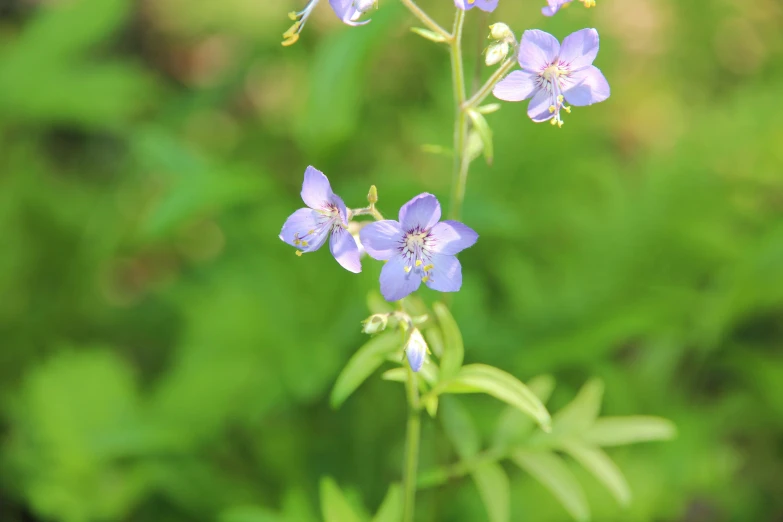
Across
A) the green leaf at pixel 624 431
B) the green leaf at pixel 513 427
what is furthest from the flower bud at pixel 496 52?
the green leaf at pixel 624 431

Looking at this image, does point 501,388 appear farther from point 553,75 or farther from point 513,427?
point 553,75

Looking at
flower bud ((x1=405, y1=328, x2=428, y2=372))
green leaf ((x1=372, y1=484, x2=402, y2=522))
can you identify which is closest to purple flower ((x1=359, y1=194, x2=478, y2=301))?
flower bud ((x1=405, y1=328, x2=428, y2=372))

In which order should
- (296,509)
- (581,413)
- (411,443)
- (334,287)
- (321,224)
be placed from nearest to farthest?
(321,224) < (411,443) < (581,413) < (296,509) < (334,287)

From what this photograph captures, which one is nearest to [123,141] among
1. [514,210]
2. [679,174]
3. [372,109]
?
[372,109]

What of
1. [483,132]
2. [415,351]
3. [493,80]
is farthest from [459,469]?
[493,80]

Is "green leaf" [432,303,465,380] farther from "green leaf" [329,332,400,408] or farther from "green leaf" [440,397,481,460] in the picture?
"green leaf" [440,397,481,460]
